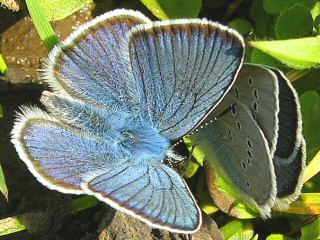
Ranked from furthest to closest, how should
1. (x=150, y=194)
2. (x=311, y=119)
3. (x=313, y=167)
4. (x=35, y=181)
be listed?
(x=35, y=181), (x=311, y=119), (x=313, y=167), (x=150, y=194)

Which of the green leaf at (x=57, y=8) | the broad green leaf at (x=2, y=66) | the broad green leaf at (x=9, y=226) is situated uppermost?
the green leaf at (x=57, y=8)

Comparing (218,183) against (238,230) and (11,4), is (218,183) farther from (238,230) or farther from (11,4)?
(11,4)

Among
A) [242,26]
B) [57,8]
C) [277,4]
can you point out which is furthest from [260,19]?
[57,8]

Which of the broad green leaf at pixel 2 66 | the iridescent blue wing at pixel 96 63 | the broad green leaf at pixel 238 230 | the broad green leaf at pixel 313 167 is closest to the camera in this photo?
the iridescent blue wing at pixel 96 63

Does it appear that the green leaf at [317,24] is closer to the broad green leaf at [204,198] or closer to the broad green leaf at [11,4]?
the broad green leaf at [204,198]

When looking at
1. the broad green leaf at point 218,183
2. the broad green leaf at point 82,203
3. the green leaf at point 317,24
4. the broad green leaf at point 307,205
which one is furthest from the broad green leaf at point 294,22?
the broad green leaf at point 82,203

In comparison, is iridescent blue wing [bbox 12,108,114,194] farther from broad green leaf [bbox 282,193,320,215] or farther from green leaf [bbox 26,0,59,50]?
broad green leaf [bbox 282,193,320,215]
